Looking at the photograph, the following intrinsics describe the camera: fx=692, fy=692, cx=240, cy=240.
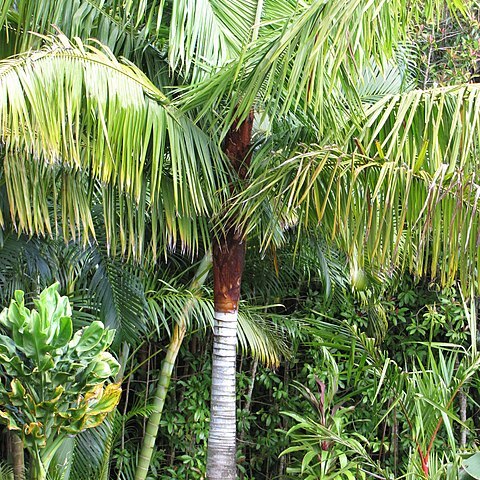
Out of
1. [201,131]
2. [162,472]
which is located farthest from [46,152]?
[162,472]

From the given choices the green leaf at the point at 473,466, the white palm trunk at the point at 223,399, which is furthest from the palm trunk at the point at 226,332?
the green leaf at the point at 473,466

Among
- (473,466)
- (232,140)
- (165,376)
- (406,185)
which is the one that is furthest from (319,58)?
(165,376)

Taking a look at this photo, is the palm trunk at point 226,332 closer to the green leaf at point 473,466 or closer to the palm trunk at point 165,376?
the palm trunk at point 165,376

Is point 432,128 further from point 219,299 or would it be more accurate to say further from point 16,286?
point 16,286

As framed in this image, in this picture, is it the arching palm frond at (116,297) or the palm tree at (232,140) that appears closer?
the palm tree at (232,140)

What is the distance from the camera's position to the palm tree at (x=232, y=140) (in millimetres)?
2340

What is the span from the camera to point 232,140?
3068 mm

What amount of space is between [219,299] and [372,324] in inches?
74.9

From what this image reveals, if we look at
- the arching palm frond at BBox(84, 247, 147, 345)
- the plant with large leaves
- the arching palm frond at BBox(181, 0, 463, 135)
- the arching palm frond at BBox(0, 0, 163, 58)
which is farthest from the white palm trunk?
the arching palm frond at BBox(0, 0, 163, 58)

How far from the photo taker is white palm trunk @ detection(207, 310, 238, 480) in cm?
309

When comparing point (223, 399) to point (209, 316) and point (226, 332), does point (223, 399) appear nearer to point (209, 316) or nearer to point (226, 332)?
point (226, 332)

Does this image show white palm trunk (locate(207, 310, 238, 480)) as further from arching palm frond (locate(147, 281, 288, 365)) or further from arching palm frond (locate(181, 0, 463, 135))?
arching palm frond (locate(181, 0, 463, 135))

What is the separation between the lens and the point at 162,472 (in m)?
4.99

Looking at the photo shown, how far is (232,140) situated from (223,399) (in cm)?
116
